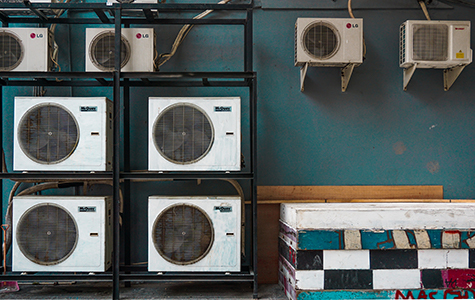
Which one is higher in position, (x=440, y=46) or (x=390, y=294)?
(x=440, y=46)

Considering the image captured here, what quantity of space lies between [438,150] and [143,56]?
2.24 metres

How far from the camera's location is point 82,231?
82.4 inches

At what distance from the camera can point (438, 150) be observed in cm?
268

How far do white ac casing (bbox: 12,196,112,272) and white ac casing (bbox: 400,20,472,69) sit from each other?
2263 millimetres

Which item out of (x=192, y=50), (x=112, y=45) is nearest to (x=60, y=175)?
(x=112, y=45)

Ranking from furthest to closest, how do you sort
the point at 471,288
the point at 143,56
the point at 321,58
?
the point at 321,58
the point at 143,56
the point at 471,288

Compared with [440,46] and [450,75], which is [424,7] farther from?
[450,75]

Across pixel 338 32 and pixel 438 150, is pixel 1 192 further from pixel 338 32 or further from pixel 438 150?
pixel 438 150

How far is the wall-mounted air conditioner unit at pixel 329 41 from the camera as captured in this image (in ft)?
7.93

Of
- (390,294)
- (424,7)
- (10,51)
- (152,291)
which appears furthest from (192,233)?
(424,7)

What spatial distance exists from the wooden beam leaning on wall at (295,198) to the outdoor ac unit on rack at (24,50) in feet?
5.54

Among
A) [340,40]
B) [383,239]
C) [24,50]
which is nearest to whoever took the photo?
[383,239]

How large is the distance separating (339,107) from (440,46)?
2.54ft

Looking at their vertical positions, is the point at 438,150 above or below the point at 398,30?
below
